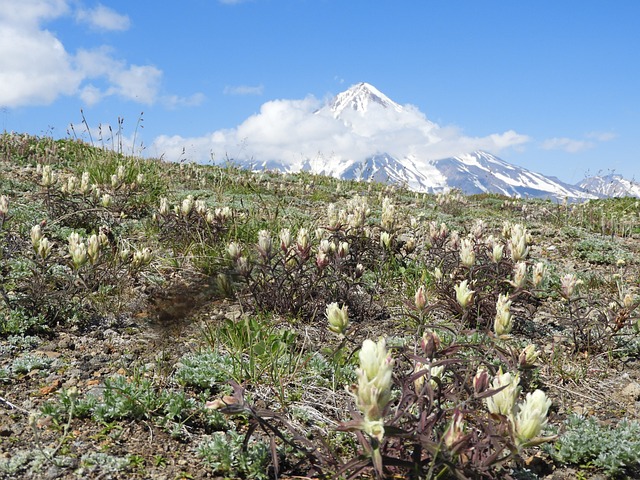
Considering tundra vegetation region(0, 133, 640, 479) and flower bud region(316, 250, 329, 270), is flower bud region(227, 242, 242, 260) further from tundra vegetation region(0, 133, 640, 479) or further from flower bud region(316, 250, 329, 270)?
flower bud region(316, 250, 329, 270)

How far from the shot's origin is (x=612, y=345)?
369 centimetres

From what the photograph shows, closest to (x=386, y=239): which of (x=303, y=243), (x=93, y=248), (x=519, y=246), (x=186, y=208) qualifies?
(x=303, y=243)

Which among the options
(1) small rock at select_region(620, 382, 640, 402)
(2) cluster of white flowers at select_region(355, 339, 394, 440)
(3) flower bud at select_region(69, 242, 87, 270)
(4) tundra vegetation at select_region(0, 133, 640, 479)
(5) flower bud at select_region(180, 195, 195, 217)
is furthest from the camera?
(5) flower bud at select_region(180, 195, 195, 217)

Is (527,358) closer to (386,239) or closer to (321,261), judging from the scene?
(321,261)

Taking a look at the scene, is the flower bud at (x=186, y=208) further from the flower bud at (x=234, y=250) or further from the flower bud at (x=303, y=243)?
the flower bud at (x=303, y=243)

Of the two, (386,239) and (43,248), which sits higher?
(386,239)

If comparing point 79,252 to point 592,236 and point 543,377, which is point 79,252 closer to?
point 543,377

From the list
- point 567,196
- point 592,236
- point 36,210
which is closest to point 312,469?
point 36,210

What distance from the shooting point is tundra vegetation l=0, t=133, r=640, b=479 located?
1.92 m

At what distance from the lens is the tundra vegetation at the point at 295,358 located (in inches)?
75.7

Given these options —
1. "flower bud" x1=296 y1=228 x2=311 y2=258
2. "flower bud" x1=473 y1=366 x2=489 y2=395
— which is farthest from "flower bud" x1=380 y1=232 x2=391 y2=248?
"flower bud" x1=473 y1=366 x2=489 y2=395

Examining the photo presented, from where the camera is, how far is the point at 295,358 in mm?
3289

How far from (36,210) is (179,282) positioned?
2.52 meters

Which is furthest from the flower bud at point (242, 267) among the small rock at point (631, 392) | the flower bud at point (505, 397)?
the small rock at point (631, 392)
